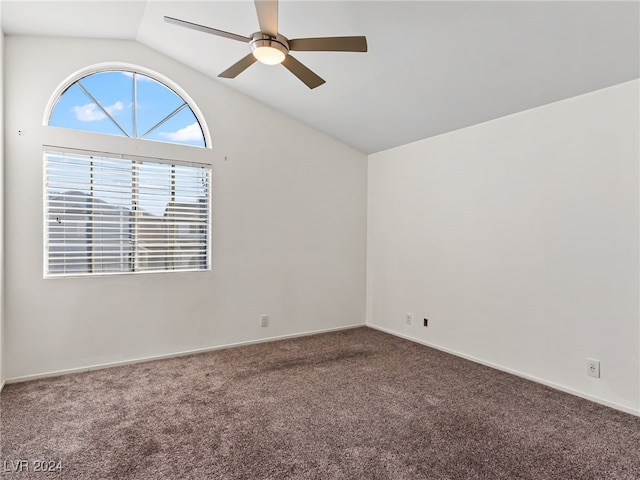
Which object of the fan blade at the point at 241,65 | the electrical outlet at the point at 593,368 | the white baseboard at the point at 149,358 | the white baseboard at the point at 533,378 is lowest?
the white baseboard at the point at 533,378

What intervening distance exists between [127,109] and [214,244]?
5.03 ft

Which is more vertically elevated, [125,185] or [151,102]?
[151,102]

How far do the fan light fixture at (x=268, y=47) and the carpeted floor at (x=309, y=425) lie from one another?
7.54 ft

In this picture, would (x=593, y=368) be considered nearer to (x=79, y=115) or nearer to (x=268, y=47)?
(x=268, y=47)

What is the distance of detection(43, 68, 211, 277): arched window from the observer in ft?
10.0

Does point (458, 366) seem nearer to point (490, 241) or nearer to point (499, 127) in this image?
point (490, 241)

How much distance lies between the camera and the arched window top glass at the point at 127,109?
10.3ft

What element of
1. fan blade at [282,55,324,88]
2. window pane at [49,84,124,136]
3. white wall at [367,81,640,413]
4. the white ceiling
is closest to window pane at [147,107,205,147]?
window pane at [49,84,124,136]

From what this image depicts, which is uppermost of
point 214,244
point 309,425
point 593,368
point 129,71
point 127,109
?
point 129,71

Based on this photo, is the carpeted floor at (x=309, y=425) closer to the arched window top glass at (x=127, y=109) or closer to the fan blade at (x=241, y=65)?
the arched window top glass at (x=127, y=109)

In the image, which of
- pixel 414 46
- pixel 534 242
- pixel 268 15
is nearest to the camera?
pixel 268 15

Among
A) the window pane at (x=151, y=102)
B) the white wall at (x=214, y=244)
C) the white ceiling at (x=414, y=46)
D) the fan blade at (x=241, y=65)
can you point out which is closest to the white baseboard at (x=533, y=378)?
the white wall at (x=214, y=244)

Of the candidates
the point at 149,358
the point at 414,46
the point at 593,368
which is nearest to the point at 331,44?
the point at 414,46

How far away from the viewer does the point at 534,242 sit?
9.72 feet
